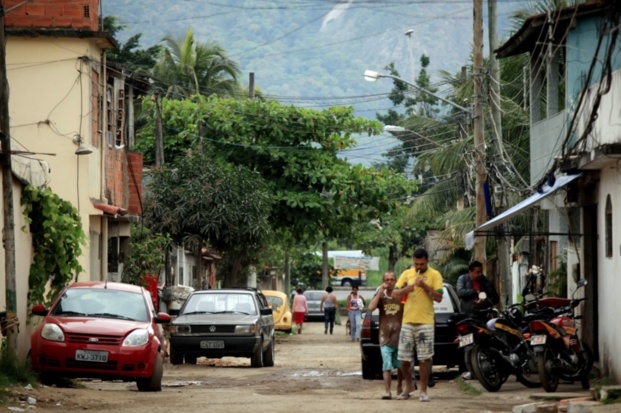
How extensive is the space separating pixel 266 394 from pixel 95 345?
255 centimetres

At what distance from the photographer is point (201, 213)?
3812cm

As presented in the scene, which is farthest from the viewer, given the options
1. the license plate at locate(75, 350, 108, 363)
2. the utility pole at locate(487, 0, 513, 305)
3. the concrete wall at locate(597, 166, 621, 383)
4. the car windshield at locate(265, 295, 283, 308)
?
the car windshield at locate(265, 295, 283, 308)

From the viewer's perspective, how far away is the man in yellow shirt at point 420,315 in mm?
16578

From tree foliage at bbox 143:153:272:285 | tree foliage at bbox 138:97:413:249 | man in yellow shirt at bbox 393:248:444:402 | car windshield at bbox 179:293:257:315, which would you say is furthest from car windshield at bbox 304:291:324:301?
man in yellow shirt at bbox 393:248:444:402

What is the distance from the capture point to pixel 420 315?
16641 millimetres

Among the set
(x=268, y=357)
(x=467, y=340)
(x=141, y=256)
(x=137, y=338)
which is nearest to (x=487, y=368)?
(x=467, y=340)

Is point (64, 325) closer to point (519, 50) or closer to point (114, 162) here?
point (519, 50)

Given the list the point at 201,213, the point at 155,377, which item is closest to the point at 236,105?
the point at 201,213

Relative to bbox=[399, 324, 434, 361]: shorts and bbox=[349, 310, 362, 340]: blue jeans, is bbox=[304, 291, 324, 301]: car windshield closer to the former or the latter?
bbox=[349, 310, 362, 340]: blue jeans

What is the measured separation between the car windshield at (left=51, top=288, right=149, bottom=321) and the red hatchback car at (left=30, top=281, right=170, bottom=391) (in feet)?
0.05

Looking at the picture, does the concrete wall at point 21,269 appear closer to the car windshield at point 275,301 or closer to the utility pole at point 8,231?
the utility pole at point 8,231

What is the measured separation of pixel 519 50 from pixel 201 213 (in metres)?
15.9

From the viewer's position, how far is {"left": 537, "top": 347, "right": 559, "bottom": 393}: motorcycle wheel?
1686 cm

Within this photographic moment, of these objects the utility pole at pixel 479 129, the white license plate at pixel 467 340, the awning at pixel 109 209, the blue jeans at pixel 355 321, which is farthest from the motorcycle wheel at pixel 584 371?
the blue jeans at pixel 355 321
